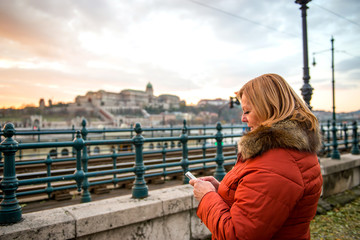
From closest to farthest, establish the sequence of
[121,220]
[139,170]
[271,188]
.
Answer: [271,188] → [121,220] → [139,170]

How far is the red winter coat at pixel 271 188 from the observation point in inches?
49.0

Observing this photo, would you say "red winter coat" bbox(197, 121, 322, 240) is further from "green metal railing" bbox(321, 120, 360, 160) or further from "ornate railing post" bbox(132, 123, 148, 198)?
"green metal railing" bbox(321, 120, 360, 160)

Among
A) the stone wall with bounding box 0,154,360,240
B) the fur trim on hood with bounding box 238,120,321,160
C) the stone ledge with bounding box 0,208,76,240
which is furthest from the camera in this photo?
the stone wall with bounding box 0,154,360,240

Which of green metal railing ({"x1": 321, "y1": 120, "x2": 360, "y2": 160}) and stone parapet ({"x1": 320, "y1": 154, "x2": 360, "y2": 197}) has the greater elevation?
green metal railing ({"x1": 321, "y1": 120, "x2": 360, "y2": 160})

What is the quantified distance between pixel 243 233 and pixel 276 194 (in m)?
0.25

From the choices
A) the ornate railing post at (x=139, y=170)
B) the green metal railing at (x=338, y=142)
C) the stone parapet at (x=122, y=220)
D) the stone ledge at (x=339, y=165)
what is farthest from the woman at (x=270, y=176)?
the stone ledge at (x=339, y=165)

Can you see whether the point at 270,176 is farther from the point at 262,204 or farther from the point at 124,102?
the point at 124,102

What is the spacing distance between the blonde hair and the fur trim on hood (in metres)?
0.04

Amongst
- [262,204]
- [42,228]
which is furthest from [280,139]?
[42,228]

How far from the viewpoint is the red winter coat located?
4.08 feet

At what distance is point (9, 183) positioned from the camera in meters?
2.49

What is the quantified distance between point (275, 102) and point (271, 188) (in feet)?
1.68

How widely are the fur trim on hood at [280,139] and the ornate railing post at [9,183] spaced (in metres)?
2.19

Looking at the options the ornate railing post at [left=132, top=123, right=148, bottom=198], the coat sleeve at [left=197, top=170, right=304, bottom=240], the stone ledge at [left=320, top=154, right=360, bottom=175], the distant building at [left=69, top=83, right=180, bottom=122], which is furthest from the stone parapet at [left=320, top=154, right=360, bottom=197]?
the distant building at [left=69, top=83, right=180, bottom=122]
